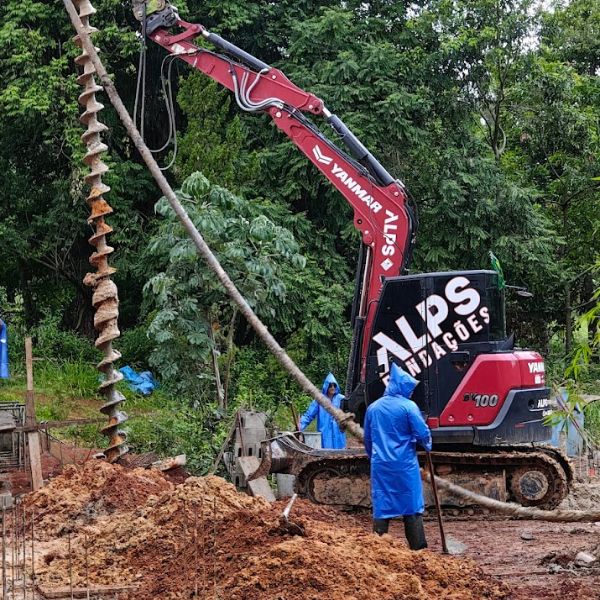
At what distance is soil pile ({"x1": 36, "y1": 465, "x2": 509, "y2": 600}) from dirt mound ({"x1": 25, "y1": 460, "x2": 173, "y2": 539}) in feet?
1.28

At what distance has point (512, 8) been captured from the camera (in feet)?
68.7

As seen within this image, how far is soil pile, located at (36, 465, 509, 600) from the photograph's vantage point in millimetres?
6656

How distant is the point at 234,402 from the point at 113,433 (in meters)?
4.38

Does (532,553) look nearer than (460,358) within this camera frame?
Yes

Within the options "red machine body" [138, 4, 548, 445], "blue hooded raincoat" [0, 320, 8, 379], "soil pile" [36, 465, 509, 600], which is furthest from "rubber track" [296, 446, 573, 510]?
"blue hooded raincoat" [0, 320, 8, 379]

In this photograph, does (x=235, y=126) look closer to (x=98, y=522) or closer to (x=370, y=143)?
(x=370, y=143)

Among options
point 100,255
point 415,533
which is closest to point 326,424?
point 100,255

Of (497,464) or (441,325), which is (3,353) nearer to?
(441,325)

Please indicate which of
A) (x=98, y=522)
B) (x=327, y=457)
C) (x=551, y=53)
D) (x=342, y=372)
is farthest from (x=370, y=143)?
(x=98, y=522)

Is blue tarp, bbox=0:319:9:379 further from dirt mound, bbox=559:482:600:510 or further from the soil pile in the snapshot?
dirt mound, bbox=559:482:600:510

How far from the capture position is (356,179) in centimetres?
1191

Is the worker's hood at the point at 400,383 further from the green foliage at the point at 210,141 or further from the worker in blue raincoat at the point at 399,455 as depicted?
the green foliage at the point at 210,141

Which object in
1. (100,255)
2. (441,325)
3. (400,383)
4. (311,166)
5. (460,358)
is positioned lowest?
(400,383)

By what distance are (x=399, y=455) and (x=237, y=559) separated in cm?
199
